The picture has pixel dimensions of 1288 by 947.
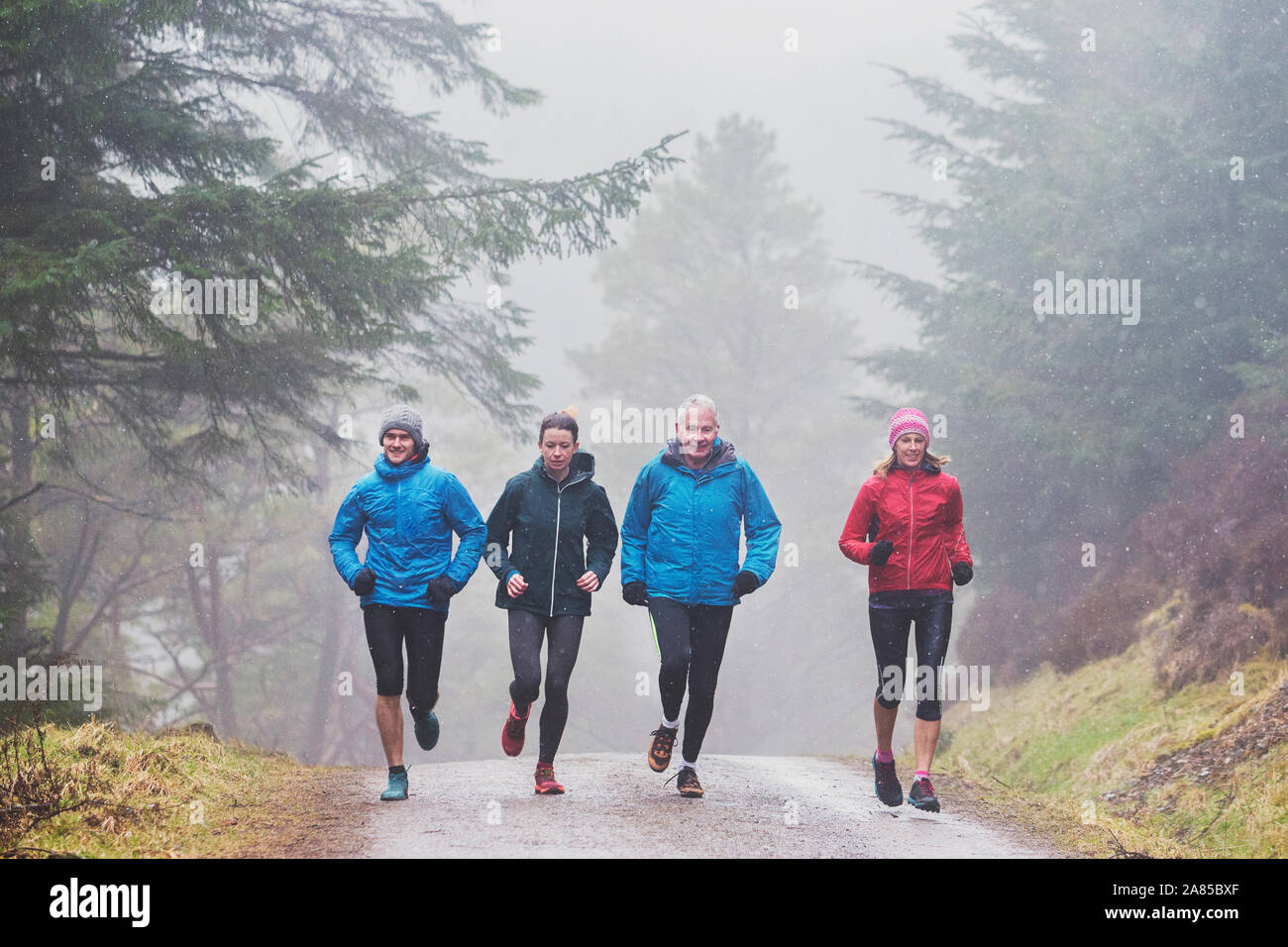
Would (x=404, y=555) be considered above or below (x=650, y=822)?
above

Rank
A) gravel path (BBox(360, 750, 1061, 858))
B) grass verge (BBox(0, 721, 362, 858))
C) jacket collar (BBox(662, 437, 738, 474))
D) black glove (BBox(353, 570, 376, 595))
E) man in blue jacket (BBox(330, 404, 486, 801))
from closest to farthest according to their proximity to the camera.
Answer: grass verge (BBox(0, 721, 362, 858)) → gravel path (BBox(360, 750, 1061, 858)) → black glove (BBox(353, 570, 376, 595)) → man in blue jacket (BBox(330, 404, 486, 801)) → jacket collar (BBox(662, 437, 738, 474))

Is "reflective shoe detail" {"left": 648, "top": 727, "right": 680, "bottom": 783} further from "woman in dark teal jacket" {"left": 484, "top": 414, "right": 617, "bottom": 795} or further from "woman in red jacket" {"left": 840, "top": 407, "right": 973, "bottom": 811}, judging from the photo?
"woman in red jacket" {"left": 840, "top": 407, "right": 973, "bottom": 811}

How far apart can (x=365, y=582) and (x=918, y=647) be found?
3655mm

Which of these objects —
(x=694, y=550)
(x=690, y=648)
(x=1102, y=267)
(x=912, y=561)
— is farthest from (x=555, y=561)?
(x=1102, y=267)

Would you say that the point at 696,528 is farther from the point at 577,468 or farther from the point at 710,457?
the point at 577,468

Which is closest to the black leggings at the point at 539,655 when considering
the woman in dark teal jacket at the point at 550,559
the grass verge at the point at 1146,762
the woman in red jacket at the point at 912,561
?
the woman in dark teal jacket at the point at 550,559

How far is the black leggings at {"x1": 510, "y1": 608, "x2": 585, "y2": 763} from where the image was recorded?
22.7ft

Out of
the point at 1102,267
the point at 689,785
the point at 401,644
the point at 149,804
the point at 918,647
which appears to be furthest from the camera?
the point at 1102,267

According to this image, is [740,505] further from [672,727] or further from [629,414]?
[629,414]

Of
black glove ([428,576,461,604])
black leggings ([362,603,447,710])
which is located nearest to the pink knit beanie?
black glove ([428,576,461,604])

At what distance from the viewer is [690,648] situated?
7.00m

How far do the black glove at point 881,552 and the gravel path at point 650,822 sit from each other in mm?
1677

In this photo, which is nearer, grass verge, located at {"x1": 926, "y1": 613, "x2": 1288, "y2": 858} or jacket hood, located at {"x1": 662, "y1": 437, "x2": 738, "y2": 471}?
grass verge, located at {"x1": 926, "y1": 613, "x2": 1288, "y2": 858}

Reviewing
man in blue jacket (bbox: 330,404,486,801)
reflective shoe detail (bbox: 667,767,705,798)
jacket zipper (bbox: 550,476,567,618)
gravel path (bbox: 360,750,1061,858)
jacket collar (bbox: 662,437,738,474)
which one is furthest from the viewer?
reflective shoe detail (bbox: 667,767,705,798)
